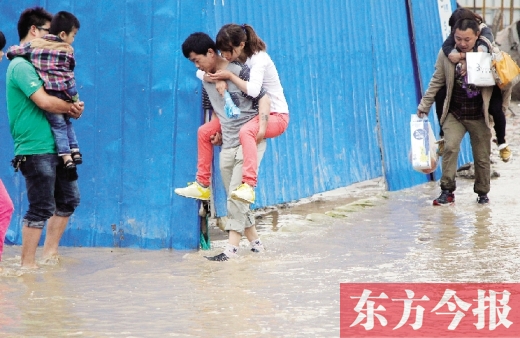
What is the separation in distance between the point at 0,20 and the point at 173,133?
5.60ft

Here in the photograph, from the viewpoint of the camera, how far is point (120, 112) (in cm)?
734

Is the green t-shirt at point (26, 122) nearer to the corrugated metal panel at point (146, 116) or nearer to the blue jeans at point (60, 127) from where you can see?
the blue jeans at point (60, 127)

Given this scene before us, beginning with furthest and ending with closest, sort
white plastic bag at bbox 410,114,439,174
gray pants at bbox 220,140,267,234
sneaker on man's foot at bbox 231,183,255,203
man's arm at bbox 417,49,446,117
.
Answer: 1. white plastic bag at bbox 410,114,439,174
2. man's arm at bbox 417,49,446,117
3. gray pants at bbox 220,140,267,234
4. sneaker on man's foot at bbox 231,183,255,203

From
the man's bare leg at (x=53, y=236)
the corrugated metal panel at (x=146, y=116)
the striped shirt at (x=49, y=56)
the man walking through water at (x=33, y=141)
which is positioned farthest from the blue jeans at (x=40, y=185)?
the corrugated metal panel at (x=146, y=116)

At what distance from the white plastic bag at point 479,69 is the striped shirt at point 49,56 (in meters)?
3.90

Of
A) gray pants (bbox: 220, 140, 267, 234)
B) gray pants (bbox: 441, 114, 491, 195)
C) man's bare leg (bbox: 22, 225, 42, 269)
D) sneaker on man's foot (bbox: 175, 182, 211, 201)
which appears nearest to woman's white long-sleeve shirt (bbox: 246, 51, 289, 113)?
gray pants (bbox: 220, 140, 267, 234)

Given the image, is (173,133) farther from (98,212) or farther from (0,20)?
(0,20)

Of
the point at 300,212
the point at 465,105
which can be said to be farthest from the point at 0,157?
the point at 465,105

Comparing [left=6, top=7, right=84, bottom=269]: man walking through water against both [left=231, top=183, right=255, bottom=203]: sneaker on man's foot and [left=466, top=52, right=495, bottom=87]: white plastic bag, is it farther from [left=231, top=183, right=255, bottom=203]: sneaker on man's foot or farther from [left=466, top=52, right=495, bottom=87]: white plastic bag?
[left=466, top=52, right=495, bottom=87]: white plastic bag

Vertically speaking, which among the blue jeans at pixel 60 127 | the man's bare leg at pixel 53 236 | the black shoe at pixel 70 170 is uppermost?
the blue jeans at pixel 60 127

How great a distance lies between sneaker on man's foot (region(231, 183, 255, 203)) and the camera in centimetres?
668

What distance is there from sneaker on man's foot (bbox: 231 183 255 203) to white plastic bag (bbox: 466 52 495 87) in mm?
3011

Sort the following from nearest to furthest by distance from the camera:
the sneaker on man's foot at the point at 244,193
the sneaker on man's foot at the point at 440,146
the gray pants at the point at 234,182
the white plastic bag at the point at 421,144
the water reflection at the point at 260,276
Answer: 1. the water reflection at the point at 260,276
2. the sneaker on man's foot at the point at 244,193
3. the gray pants at the point at 234,182
4. the white plastic bag at the point at 421,144
5. the sneaker on man's foot at the point at 440,146

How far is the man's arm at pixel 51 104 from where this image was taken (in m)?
6.37
